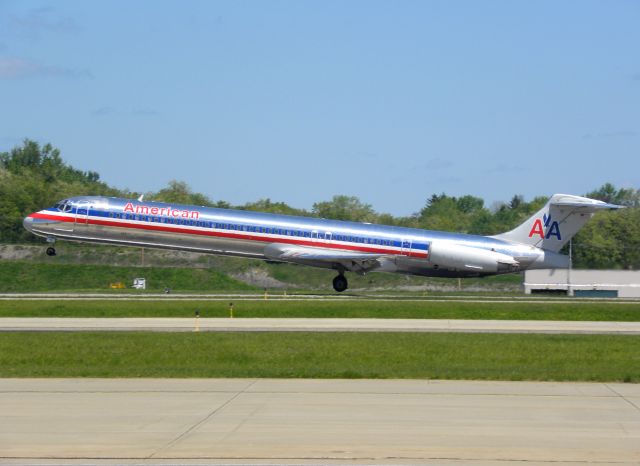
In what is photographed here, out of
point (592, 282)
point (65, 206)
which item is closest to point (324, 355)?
point (65, 206)

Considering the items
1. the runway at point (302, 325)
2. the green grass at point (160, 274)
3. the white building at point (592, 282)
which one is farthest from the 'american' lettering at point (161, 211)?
the white building at point (592, 282)

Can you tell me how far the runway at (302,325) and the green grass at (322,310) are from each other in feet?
5.58

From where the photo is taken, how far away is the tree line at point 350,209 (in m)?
64.0

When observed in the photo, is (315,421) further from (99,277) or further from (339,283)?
(99,277)

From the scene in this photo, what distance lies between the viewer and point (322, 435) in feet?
47.8

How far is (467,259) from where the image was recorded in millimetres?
52469

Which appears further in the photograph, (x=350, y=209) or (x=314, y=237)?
(x=350, y=209)

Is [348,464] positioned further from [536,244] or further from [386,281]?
[386,281]

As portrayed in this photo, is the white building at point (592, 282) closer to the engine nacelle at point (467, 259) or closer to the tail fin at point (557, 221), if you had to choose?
the tail fin at point (557, 221)

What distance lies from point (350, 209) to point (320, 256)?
58659 mm

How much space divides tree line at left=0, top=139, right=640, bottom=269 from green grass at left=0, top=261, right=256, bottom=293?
10.3 meters

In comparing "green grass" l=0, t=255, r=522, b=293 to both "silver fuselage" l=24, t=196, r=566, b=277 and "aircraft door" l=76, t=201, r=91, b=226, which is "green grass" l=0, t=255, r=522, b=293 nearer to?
"silver fuselage" l=24, t=196, r=566, b=277

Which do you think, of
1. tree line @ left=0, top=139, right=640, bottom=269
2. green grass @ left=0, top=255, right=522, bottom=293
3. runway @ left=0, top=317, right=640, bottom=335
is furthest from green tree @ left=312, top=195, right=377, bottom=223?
runway @ left=0, top=317, right=640, bottom=335

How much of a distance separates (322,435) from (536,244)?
40.9 meters
